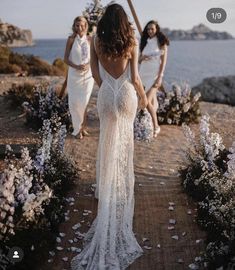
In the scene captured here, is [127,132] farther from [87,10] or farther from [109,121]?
[87,10]

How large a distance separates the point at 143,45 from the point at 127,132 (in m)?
3.99

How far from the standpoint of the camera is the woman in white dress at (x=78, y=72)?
28.7 ft

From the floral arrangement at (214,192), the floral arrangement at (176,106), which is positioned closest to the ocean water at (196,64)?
the floral arrangement at (176,106)

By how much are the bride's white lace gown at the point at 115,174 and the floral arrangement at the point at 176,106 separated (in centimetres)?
458

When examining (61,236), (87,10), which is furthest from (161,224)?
(87,10)

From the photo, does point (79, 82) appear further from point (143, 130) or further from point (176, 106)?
point (176, 106)

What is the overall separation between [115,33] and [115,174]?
1492 mm

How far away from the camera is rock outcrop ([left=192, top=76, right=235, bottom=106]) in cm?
1612

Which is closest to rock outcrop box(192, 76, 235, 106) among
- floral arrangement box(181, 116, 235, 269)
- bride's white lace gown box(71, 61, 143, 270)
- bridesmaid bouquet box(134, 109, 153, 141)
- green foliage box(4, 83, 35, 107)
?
green foliage box(4, 83, 35, 107)

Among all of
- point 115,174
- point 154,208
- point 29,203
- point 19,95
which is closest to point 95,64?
point 115,174

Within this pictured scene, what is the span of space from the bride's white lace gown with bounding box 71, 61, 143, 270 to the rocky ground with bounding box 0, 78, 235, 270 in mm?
215

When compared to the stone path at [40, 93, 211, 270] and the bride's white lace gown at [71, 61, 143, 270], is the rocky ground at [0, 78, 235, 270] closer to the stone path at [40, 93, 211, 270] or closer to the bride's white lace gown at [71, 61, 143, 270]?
the stone path at [40, 93, 211, 270]

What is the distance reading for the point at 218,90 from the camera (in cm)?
1647

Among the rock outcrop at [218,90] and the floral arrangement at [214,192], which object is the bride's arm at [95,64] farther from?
the rock outcrop at [218,90]
